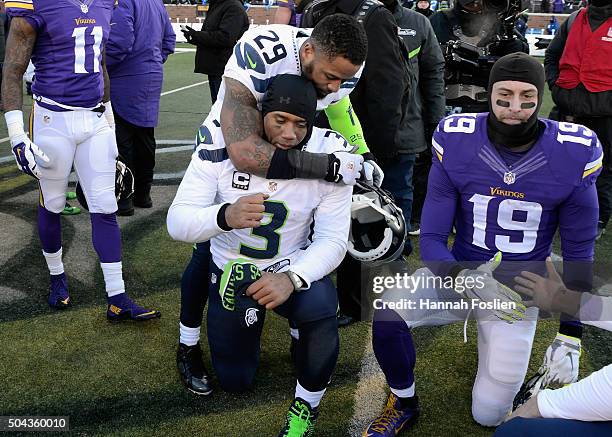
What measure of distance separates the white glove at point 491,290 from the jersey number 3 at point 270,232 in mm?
753

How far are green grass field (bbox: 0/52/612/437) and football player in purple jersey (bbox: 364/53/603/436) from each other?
0.80 ft

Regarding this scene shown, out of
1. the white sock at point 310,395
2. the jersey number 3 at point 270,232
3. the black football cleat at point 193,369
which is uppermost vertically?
the jersey number 3 at point 270,232

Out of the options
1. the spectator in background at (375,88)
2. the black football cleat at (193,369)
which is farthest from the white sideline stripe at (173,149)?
the black football cleat at (193,369)

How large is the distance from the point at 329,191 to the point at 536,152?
0.85 metres

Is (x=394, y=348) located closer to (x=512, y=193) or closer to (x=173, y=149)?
(x=512, y=193)

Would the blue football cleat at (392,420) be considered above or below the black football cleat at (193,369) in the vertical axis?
above

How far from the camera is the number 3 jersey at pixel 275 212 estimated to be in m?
2.53

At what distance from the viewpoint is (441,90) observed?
4285 mm

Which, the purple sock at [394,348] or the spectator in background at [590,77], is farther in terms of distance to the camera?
the spectator in background at [590,77]

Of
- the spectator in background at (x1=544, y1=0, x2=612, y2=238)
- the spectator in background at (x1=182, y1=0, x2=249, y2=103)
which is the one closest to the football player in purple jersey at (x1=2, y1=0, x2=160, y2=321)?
the spectator in background at (x1=182, y1=0, x2=249, y2=103)

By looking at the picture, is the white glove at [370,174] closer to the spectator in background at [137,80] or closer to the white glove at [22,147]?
the white glove at [22,147]

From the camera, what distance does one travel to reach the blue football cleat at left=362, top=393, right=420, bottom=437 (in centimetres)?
250

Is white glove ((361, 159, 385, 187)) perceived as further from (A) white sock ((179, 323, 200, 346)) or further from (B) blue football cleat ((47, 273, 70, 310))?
(B) blue football cleat ((47, 273, 70, 310))

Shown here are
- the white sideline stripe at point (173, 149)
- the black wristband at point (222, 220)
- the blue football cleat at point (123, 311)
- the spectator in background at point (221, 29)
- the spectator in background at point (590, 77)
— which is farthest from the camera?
the white sideline stripe at point (173, 149)
